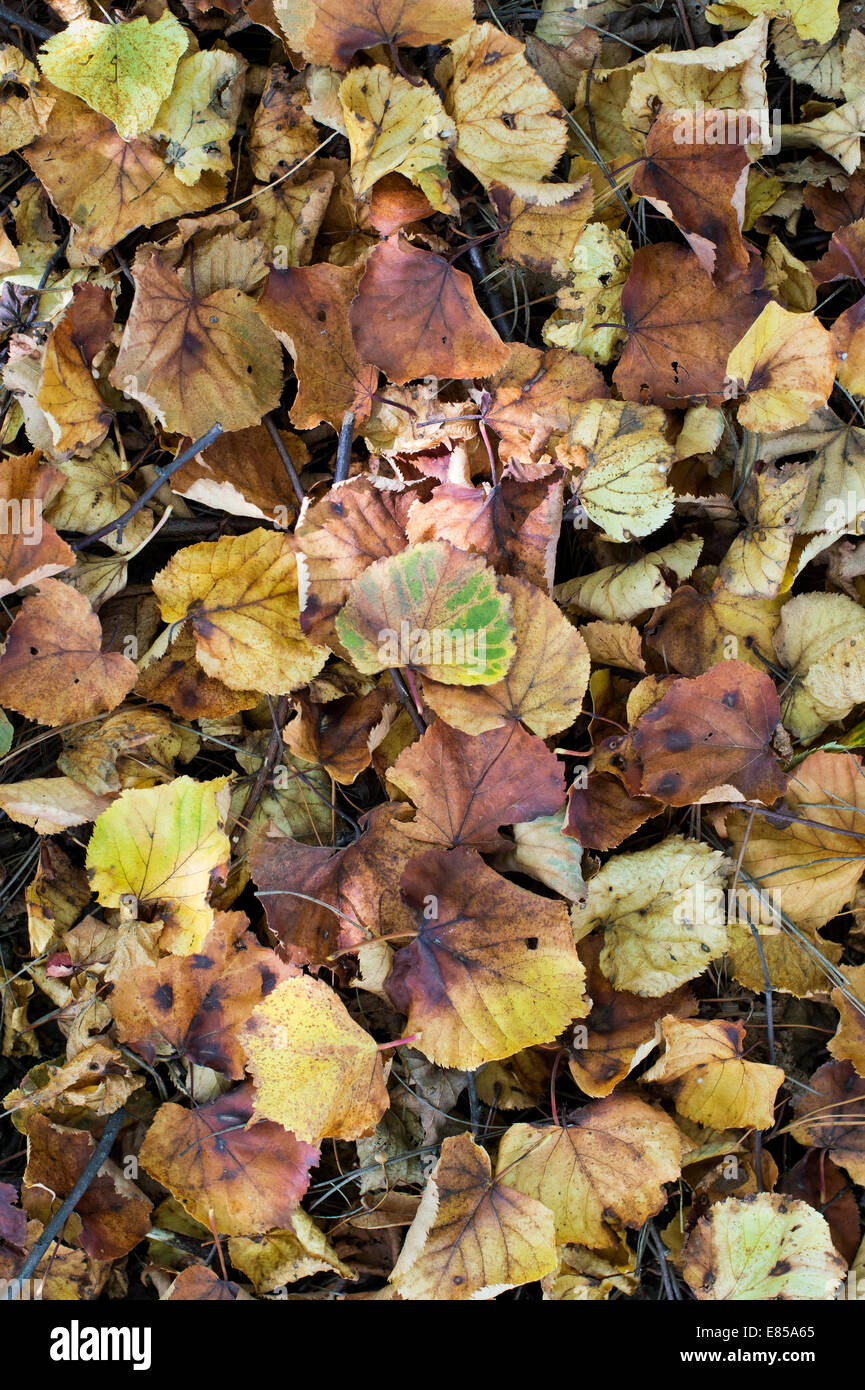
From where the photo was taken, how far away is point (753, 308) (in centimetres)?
124

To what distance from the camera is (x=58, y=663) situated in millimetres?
1239

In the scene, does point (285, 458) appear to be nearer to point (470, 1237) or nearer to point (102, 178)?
point (102, 178)

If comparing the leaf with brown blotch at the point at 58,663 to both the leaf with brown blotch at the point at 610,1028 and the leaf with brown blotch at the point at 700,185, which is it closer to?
the leaf with brown blotch at the point at 610,1028

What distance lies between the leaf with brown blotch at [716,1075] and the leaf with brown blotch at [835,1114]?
9 centimetres

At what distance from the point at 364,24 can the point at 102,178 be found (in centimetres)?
39

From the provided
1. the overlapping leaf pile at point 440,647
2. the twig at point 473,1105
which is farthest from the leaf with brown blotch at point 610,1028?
the twig at point 473,1105

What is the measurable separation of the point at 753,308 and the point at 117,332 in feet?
2.68

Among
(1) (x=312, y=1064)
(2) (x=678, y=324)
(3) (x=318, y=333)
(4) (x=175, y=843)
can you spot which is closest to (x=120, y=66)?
(3) (x=318, y=333)

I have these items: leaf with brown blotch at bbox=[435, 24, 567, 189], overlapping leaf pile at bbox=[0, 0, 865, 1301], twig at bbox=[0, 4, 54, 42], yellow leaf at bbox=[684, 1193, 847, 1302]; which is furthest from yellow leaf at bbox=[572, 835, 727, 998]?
twig at bbox=[0, 4, 54, 42]

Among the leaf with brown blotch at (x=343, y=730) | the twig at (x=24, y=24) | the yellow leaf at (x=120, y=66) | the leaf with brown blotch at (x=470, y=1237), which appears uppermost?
the twig at (x=24, y=24)

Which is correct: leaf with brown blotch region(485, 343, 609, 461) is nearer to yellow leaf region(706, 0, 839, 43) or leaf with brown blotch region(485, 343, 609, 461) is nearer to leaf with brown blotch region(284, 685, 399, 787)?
leaf with brown blotch region(284, 685, 399, 787)

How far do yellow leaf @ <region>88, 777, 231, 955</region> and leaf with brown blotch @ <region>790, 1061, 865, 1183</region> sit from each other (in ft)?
2.60

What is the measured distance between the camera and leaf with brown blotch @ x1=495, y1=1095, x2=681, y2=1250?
116cm

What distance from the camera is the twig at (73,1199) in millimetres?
1188
